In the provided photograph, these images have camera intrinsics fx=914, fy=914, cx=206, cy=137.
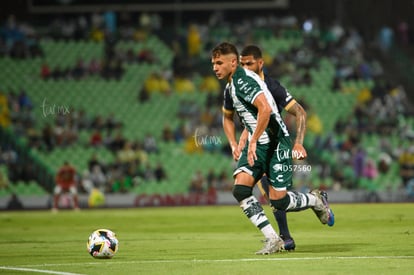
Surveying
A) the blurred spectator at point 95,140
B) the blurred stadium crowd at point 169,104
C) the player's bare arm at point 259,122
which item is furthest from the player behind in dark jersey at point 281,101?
the blurred spectator at point 95,140

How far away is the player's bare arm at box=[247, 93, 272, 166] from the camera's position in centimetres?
1187

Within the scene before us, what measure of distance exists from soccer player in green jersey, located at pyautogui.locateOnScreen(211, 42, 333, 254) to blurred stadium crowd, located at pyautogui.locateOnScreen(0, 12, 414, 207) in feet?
67.6

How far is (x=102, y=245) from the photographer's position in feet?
39.7

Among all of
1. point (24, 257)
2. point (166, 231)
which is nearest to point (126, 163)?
point (166, 231)

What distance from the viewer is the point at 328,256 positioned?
11.7 meters

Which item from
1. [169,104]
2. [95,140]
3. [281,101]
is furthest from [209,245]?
[169,104]

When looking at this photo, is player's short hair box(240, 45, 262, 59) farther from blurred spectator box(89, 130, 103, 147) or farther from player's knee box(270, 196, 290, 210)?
blurred spectator box(89, 130, 103, 147)

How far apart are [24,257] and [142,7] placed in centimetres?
2606

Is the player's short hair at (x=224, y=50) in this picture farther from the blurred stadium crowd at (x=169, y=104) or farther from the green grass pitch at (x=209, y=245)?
the blurred stadium crowd at (x=169, y=104)

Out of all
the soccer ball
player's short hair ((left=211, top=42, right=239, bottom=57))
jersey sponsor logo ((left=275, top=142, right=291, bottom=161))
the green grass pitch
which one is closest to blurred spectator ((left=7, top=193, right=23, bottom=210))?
the green grass pitch

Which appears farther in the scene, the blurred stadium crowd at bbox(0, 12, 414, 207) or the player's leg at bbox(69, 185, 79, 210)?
the blurred stadium crowd at bbox(0, 12, 414, 207)

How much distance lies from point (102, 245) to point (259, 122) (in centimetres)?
263

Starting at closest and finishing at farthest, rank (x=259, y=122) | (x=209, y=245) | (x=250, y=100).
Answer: (x=259, y=122)
(x=250, y=100)
(x=209, y=245)

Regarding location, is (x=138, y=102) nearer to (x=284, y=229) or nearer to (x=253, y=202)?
(x=284, y=229)
